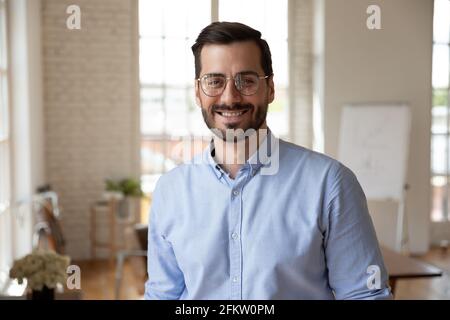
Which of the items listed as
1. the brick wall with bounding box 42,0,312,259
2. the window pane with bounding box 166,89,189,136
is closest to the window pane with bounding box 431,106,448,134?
the brick wall with bounding box 42,0,312,259

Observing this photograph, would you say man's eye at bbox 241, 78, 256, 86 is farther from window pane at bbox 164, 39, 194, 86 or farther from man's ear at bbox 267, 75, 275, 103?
window pane at bbox 164, 39, 194, 86

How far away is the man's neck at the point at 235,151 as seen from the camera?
1004mm

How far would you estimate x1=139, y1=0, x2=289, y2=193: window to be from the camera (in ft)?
3.58

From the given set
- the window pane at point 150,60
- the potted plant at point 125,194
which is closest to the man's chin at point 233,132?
the window pane at point 150,60

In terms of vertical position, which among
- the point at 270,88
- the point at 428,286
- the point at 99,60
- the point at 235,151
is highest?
the point at 99,60

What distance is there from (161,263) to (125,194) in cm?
365

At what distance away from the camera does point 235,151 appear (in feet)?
3.34

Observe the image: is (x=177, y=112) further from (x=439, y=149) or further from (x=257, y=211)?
(x=439, y=149)

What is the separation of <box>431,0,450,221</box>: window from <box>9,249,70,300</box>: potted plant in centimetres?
95

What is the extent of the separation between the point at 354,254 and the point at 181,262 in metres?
0.29

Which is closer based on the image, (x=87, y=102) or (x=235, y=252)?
(x=235, y=252)

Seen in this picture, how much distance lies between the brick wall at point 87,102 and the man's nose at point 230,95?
21 cm

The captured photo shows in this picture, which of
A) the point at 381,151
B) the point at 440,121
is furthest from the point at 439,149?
the point at 381,151

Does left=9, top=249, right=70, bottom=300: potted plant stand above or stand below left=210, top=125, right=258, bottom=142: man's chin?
below
